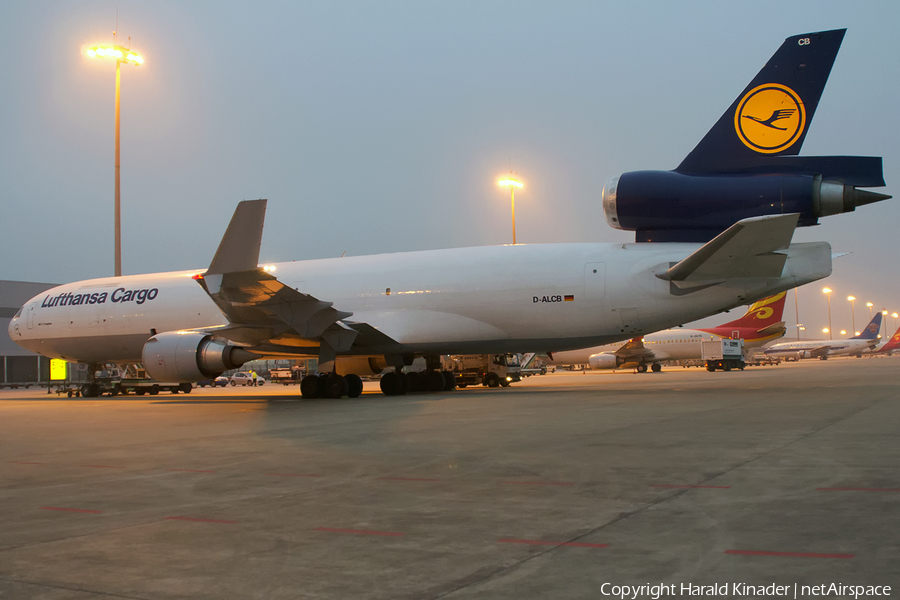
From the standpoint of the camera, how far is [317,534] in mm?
4160

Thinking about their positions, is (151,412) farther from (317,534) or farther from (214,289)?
(317,534)

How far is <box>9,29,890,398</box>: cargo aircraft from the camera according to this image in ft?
50.0

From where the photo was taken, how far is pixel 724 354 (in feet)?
152

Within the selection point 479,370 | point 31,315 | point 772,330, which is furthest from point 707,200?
point 772,330

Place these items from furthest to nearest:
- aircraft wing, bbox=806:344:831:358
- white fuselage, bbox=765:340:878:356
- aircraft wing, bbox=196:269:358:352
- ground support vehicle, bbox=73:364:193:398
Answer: white fuselage, bbox=765:340:878:356 < aircraft wing, bbox=806:344:831:358 < ground support vehicle, bbox=73:364:193:398 < aircraft wing, bbox=196:269:358:352

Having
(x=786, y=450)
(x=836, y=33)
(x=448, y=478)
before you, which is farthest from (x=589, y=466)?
(x=836, y=33)

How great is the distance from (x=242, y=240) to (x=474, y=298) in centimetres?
677

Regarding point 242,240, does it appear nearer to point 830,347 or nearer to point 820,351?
point 820,351

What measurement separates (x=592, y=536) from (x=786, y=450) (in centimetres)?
399

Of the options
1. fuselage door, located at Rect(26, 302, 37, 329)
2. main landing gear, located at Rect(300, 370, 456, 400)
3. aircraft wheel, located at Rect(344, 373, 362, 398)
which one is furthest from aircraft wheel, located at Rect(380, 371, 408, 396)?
fuselage door, located at Rect(26, 302, 37, 329)

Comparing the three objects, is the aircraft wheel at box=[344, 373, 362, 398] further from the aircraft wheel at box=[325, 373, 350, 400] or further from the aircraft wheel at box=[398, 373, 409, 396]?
the aircraft wheel at box=[398, 373, 409, 396]

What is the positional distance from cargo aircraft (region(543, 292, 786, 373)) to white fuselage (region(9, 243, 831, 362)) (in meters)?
29.6

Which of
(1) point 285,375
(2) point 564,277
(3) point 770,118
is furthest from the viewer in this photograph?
(1) point 285,375

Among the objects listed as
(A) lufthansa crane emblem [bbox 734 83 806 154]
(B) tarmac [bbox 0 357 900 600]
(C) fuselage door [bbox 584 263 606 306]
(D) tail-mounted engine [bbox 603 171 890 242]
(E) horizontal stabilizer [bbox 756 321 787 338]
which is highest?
(A) lufthansa crane emblem [bbox 734 83 806 154]
